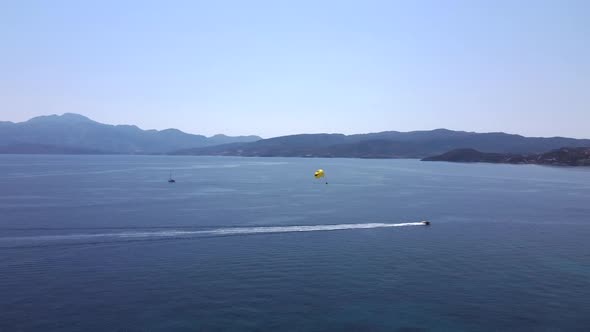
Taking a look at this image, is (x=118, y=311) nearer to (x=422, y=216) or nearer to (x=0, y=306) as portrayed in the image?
(x=0, y=306)

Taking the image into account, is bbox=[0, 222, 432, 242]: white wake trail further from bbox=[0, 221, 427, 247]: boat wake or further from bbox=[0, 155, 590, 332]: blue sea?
bbox=[0, 155, 590, 332]: blue sea

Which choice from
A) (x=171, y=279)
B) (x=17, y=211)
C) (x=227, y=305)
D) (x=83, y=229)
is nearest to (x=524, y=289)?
(x=227, y=305)

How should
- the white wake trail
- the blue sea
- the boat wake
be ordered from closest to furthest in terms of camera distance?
the blue sea, the boat wake, the white wake trail

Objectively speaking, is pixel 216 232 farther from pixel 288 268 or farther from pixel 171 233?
pixel 288 268

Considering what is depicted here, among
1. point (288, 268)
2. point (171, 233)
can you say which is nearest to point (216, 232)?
point (171, 233)

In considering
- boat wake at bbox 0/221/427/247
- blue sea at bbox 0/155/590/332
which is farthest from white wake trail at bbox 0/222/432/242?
blue sea at bbox 0/155/590/332

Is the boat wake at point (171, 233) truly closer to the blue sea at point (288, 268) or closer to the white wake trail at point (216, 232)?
the white wake trail at point (216, 232)
